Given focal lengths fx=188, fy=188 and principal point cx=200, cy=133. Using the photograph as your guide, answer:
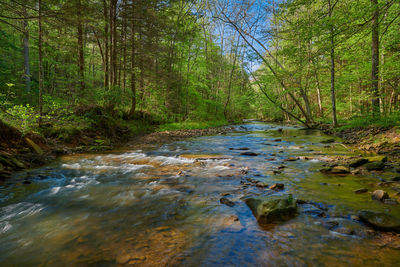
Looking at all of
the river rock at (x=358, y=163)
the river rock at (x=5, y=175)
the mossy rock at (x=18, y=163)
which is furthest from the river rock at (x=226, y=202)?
the mossy rock at (x=18, y=163)

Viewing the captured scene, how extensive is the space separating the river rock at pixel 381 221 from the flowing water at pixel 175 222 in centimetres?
12

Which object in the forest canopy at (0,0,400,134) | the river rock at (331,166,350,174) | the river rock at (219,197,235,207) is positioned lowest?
the river rock at (219,197,235,207)

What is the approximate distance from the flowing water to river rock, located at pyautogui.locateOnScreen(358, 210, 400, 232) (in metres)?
0.12

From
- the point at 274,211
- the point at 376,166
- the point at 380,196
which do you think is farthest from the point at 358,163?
the point at 274,211

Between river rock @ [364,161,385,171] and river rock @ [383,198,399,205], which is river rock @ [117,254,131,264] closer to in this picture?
river rock @ [383,198,399,205]

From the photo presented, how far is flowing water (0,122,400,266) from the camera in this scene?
6.51 feet

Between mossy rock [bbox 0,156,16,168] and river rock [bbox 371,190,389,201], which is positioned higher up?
mossy rock [bbox 0,156,16,168]

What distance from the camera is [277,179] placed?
14.0 feet

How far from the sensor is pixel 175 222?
8.89 ft

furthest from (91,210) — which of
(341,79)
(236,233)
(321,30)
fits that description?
(341,79)

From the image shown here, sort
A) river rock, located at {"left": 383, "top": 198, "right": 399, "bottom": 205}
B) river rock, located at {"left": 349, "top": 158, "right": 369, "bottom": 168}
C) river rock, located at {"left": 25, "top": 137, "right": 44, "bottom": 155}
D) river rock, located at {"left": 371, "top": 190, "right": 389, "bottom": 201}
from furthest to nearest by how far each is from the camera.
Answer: river rock, located at {"left": 25, "top": 137, "right": 44, "bottom": 155}, river rock, located at {"left": 349, "top": 158, "right": 369, "bottom": 168}, river rock, located at {"left": 371, "top": 190, "right": 389, "bottom": 201}, river rock, located at {"left": 383, "top": 198, "right": 399, "bottom": 205}

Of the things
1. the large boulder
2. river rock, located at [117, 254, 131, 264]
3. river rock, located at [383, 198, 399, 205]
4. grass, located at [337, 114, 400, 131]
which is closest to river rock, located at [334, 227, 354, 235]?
the large boulder

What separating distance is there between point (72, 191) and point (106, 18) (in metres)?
10.1

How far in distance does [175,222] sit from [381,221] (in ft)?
8.55
